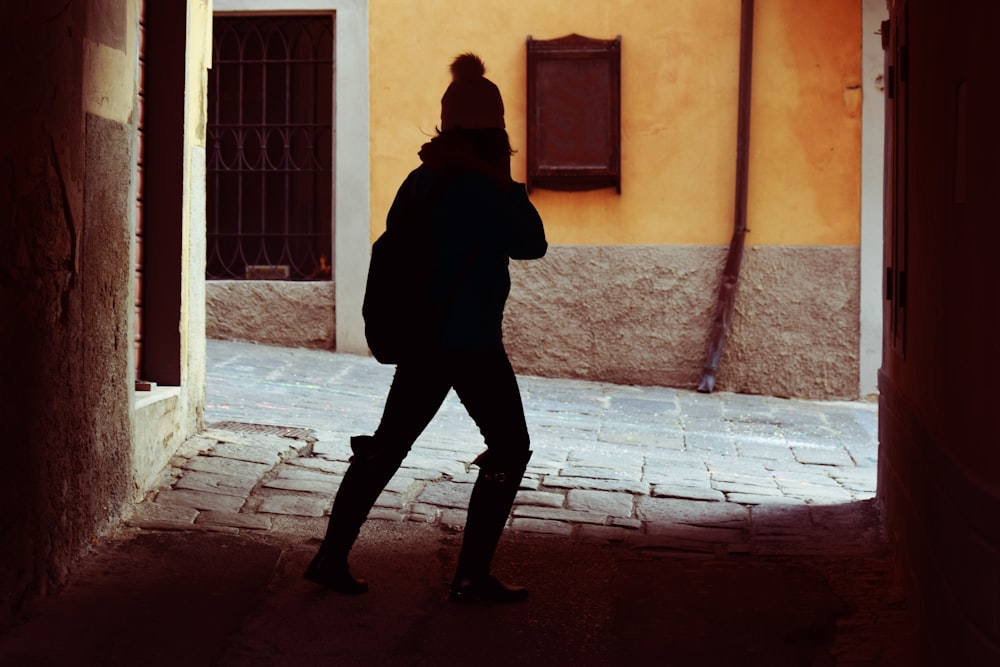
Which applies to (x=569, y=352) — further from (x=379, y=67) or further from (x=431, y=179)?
(x=431, y=179)

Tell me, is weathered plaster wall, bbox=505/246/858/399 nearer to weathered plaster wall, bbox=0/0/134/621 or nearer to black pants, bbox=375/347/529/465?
weathered plaster wall, bbox=0/0/134/621

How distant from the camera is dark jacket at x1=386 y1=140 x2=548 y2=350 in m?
3.86

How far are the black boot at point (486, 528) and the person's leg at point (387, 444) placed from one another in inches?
9.2

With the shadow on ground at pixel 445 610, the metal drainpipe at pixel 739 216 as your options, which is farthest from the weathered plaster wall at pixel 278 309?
the shadow on ground at pixel 445 610

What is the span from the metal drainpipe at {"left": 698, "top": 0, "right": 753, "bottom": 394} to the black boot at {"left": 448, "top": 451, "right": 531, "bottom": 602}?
6321 mm

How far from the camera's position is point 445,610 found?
4.10 meters

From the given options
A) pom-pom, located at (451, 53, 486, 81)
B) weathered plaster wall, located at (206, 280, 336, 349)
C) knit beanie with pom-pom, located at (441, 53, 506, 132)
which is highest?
pom-pom, located at (451, 53, 486, 81)

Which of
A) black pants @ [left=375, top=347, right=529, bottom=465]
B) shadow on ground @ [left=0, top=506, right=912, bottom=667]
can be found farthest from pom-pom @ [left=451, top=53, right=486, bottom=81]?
shadow on ground @ [left=0, top=506, right=912, bottom=667]

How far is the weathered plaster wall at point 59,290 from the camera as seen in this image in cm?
372

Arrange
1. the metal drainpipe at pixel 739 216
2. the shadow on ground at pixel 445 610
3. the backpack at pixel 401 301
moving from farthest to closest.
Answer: the metal drainpipe at pixel 739 216 < the backpack at pixel 401 301 < the shadow on ground at pixel 445 610

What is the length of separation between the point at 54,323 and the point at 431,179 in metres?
1.23

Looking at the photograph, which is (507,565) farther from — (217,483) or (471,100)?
(471,100)

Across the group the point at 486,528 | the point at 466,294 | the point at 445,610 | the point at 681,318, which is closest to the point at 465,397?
the point at 466,294

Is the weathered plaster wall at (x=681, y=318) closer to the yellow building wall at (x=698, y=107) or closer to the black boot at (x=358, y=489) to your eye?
the yellow building wall at (x=698, y=107)
